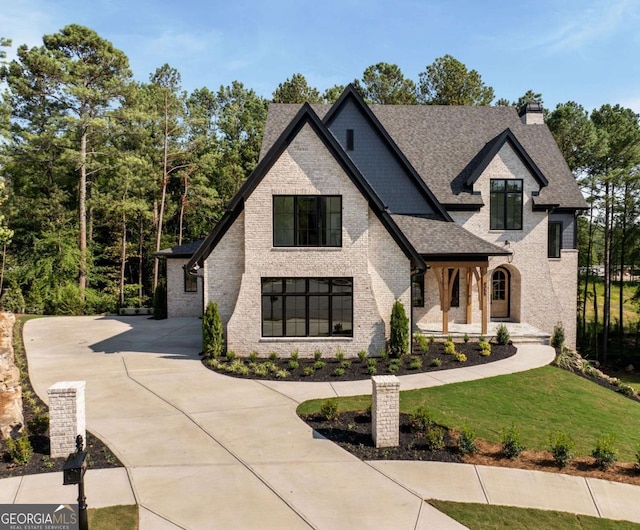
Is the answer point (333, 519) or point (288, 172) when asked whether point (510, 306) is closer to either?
point (288, 172)

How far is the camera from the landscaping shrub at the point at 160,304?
26.3 metres

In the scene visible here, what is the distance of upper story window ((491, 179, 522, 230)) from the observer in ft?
70.9

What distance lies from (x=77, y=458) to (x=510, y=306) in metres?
A: 21.3

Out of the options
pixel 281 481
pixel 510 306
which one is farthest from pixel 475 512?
pixel 510 306

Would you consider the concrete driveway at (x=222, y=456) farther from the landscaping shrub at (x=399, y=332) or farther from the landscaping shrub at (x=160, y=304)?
the landscaping shrub at (x=160, y=304)

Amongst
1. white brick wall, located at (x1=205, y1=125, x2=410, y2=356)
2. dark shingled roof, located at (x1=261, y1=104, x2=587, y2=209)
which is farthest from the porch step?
dark shingled roof, located at (x1=261, y1=104, x2=587, y2=209)

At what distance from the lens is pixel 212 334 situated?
15.9 meters

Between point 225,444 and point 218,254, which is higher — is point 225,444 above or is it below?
below

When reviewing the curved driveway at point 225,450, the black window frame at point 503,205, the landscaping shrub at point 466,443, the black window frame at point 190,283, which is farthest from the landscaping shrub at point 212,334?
the black window frame at point 503,205

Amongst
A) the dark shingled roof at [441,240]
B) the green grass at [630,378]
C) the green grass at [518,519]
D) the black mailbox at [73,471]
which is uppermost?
the dark shingled roof at [441,240]

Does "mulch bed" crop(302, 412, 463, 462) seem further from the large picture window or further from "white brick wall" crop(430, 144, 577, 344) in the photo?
"white brick wall" crop(430, 144, 577, 344)

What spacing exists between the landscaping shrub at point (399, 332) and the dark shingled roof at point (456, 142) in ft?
25.6

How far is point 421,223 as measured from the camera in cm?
1972

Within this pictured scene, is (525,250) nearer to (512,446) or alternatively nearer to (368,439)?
(512,446)
